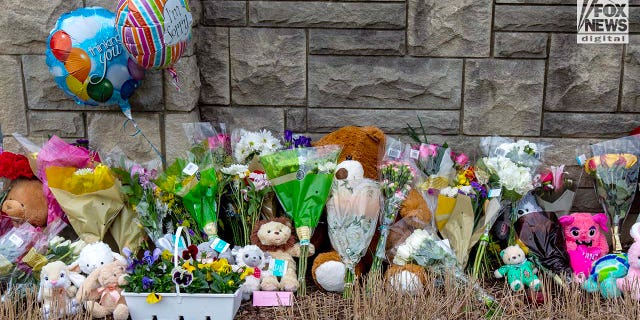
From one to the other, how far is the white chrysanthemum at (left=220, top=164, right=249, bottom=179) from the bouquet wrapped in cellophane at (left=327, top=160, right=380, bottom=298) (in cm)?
46

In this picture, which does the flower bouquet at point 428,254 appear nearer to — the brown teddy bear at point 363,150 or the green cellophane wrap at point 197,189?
the brown teddy bear at point 363,150

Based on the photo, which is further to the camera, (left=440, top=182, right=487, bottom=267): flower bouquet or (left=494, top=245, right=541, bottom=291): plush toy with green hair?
(left=440, top=182, right=487, bottom=267): flower bouquet

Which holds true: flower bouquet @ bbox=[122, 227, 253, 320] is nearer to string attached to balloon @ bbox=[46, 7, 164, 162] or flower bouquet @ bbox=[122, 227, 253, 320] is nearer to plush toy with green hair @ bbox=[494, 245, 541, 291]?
string attached to balloon @ bbox=[46, 7, 164, 162]

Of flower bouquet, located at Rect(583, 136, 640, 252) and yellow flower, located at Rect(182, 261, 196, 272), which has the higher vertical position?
flower bouquet, located at Rect(583, 136, 640, 252)

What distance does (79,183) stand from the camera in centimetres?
321

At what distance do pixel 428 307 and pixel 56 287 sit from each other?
5.50ft

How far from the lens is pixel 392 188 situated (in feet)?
10.9

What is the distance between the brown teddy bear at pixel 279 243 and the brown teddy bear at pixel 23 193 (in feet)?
3.74

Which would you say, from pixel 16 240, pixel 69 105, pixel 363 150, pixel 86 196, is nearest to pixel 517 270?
pixel 363 150

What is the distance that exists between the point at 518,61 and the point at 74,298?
2.65 metres

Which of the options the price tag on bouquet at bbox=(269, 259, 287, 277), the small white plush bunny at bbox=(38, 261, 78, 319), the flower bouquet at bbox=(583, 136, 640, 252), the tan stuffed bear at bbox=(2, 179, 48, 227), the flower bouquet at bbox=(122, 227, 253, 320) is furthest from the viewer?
the flower bouquet at bbox=(583, 136, 640, 252)

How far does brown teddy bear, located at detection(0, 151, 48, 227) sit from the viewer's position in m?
3.34

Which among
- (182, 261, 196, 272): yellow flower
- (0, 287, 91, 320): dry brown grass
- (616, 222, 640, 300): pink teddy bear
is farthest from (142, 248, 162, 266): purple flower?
(616, 222, 640, 300): pink teddy bear

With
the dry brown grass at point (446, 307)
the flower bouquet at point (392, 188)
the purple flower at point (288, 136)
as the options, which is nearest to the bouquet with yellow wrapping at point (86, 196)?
the purple flower at point (288, 136)
